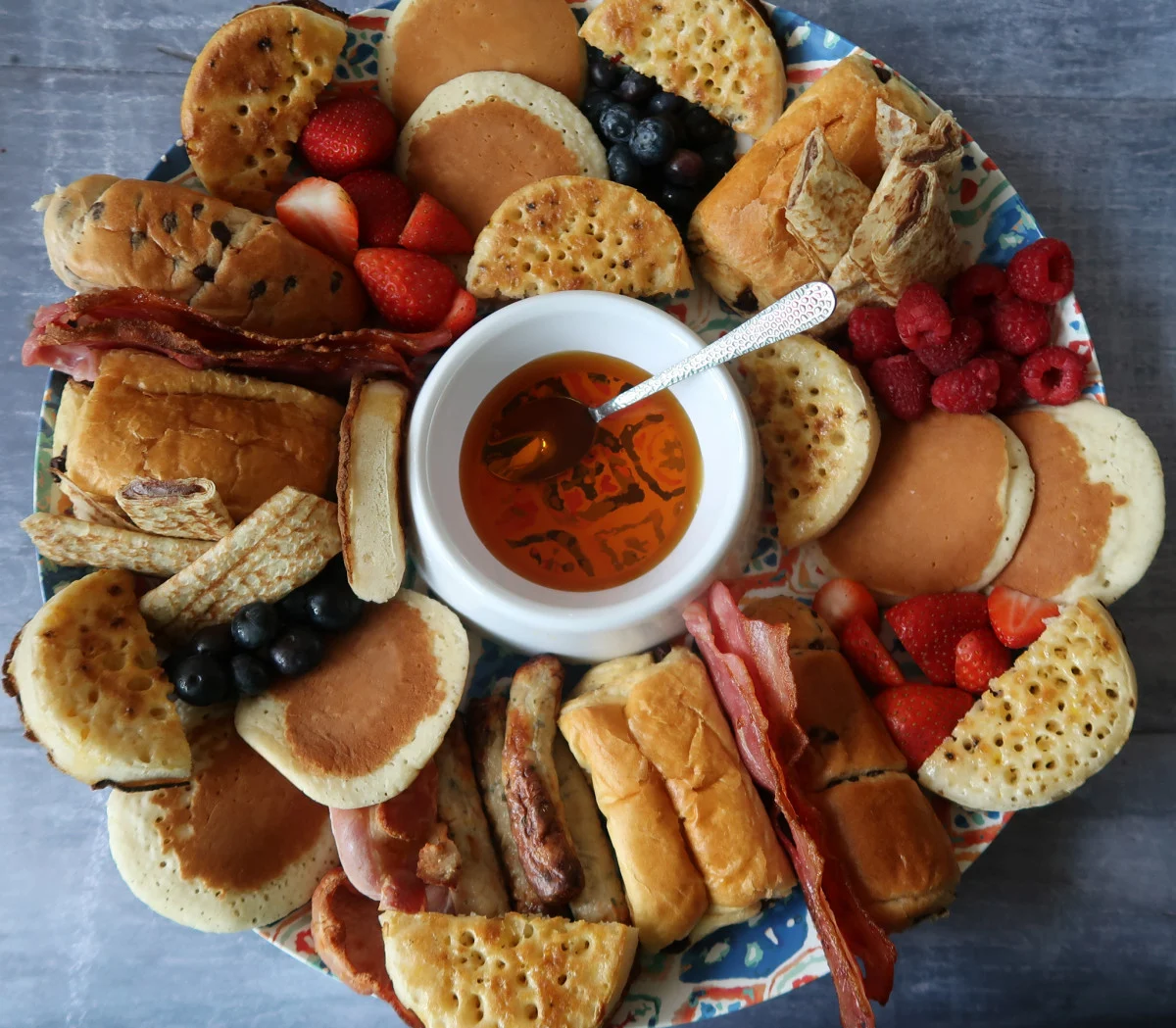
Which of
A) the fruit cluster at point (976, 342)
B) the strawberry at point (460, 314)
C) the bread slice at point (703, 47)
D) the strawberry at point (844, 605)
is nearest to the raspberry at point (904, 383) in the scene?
the fruit cluster at point (976, 342)

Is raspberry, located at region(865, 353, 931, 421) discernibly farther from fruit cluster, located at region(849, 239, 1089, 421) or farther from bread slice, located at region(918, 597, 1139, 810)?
bread slice, located at region(918, 597, 1139, 810)

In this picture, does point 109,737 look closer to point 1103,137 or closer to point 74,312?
point 74,312

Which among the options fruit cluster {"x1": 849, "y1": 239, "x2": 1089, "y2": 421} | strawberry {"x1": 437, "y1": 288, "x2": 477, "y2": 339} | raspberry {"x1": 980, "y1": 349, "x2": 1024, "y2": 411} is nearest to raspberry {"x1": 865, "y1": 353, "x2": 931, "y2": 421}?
Answer: fruit cluster {"x1": 849, "y1": 239, "x2": 1089, "y2": 421}

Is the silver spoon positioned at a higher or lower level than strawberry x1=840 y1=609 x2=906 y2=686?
higher

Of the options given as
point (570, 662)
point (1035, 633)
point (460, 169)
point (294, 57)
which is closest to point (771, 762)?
point (570, 662)

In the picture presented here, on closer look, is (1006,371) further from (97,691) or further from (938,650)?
(97,691)

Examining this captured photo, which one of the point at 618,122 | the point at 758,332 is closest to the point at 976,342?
the point at 758,332

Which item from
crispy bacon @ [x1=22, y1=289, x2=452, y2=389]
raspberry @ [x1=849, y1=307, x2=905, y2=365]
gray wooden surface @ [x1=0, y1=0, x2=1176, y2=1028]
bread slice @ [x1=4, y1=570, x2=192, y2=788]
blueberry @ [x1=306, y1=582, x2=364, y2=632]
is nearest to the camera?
bread slice @ [x1=4, y1=570, x2=192, y2=788]

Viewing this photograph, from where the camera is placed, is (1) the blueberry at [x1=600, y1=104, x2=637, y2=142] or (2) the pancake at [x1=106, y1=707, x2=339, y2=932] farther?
(1) the blueberry at [x1=600, y1=104, x2=637, y2=142]
